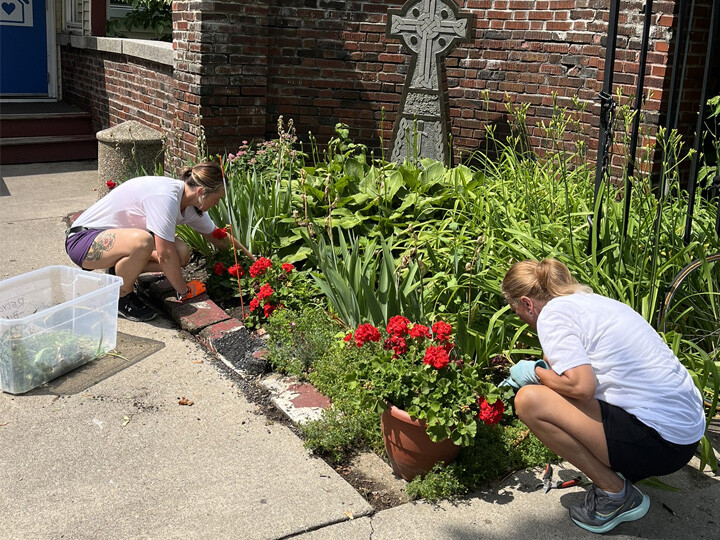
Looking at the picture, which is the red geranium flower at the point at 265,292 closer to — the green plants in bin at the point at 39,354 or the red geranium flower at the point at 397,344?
the green plants in bin at the point at 39,354

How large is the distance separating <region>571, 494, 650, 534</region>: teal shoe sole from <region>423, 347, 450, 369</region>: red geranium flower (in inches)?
33.1

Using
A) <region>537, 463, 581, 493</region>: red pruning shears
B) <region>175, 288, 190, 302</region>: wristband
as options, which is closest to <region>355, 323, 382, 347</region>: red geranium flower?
<region>537, 463, 581, 493</region>: red pruning shears

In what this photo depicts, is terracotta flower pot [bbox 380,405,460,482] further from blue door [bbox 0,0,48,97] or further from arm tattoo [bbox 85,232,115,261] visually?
blue door [bbox 0,0,48,97]

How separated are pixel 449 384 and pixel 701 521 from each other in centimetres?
117

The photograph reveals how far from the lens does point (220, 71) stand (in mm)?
7219

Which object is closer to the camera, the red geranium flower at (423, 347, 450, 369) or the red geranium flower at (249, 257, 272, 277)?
the red geranium flower at (423, 347, 450, 369)

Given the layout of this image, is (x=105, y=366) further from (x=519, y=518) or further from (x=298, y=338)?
(x=519, y=518)

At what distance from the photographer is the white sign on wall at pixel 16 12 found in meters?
11.0

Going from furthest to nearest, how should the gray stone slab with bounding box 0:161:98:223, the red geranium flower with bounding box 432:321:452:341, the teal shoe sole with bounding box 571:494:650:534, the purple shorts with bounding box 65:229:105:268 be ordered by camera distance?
the gray stone slab with bounding box 0:161:98:223 < the purple shorts with bounding box 65:229:105:268 < the red geranium flower with bounding box 432:321:452:341 < the teal shoe sole with bounding box 571:494:650:534

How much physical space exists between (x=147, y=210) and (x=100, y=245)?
38cm

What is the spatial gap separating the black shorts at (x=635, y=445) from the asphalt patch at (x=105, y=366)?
265cm

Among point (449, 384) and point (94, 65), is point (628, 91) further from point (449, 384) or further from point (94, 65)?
point (94, 65)

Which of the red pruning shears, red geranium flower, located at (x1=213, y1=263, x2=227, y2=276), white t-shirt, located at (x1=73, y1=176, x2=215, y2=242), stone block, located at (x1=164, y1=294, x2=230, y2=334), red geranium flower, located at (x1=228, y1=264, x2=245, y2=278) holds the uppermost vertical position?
white t-shirt, located at (x1=73, y1=176, x2=215, y2=242)

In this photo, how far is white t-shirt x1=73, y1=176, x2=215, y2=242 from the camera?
483cm
